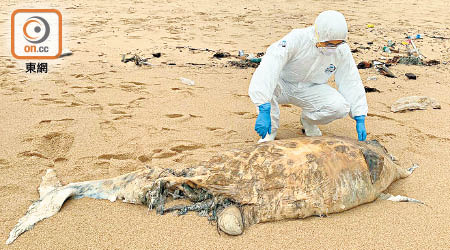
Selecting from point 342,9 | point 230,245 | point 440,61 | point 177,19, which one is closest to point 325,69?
point 230,245

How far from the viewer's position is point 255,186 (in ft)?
7.80

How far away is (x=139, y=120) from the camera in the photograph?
3.81m

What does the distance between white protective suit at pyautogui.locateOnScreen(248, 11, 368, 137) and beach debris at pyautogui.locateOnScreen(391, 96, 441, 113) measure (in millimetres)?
1241

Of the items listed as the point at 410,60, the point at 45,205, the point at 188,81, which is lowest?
the point at 45,205

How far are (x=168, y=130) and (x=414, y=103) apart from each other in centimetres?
293

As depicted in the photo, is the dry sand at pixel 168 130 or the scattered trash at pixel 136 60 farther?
the scattered trash at pixel 136 60

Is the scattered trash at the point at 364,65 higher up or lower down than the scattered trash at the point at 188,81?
higher up

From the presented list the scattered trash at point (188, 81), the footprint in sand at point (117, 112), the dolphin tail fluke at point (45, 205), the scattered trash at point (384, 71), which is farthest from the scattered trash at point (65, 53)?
the scattered trash at point (384, 71)

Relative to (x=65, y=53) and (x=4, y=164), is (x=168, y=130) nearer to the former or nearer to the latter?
(x=4, y=164)

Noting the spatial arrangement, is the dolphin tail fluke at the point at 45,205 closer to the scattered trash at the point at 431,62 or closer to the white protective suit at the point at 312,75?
the white protective suit at the point at 312,75

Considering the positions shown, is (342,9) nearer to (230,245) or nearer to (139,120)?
(139,120)

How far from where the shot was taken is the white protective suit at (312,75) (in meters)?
2.93

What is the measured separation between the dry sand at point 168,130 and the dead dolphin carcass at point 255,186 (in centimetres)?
8

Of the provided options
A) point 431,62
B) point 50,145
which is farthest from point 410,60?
point 50,145
